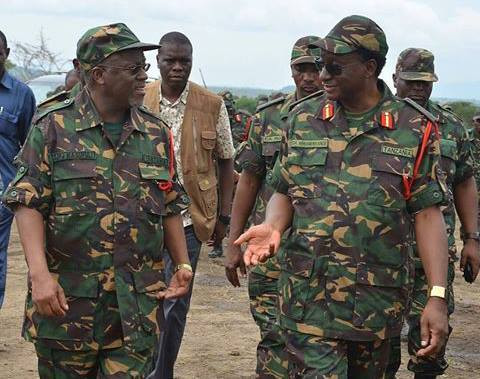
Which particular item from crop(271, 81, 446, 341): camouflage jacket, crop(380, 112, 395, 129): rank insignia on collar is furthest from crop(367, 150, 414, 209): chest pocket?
crop(380, 112, 395, 129): rank insignia on collar

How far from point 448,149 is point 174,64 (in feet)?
6.08

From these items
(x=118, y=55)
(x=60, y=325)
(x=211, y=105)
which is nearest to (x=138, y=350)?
(x=60, y=325)

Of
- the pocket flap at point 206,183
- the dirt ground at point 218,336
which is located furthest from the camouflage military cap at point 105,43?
the dirt ground at point 218,336

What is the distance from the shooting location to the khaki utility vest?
22.5 feet

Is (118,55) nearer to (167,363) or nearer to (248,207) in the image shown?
(248,207)

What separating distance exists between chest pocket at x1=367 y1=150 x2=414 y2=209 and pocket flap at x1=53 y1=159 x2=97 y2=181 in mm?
1251

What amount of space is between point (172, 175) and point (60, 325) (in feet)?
2.92

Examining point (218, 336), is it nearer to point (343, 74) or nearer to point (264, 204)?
point (264, 204)

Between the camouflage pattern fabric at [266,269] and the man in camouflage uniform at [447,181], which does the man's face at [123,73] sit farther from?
the man in camouflage uniform at [447,181]

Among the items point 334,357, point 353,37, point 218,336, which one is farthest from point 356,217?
point 218,336

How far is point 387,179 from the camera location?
4.66 meters

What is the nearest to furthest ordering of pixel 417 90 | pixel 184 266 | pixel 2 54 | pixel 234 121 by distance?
pixel 184 266 < pixel 417 90 < pixel 2 54 < pixel 234 121

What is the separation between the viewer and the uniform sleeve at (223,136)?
23.2 ft

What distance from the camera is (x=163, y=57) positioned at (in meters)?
6.93
